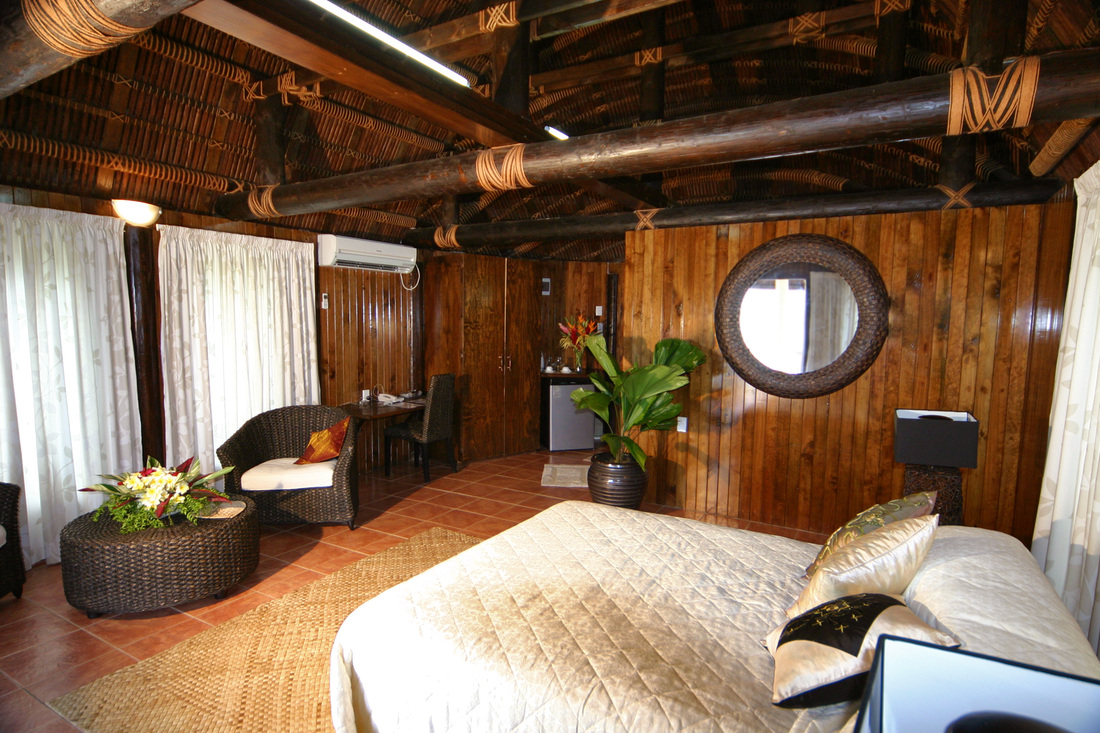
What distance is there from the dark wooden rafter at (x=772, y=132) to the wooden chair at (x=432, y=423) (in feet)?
7.50

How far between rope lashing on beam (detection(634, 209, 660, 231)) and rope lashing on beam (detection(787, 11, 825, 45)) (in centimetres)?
147

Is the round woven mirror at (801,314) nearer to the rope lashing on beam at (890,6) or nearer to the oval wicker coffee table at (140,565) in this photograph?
the rope lashing on beam at (890,6)

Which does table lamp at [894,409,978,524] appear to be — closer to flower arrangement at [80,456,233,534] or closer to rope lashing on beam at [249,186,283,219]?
flower arrangement at [80,456,233,534]

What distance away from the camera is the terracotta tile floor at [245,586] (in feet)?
7.73

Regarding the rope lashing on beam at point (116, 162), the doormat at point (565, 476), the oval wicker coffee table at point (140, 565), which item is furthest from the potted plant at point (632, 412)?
the rope lashing on beam at point (116, 162)

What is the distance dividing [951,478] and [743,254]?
191 cm

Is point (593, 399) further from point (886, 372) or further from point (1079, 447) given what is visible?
point (1079, 447)

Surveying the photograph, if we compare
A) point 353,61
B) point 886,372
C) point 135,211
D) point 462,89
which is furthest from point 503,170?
point 886,372

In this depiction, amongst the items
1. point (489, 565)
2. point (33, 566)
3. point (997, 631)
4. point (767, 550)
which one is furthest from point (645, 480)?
point (33, 566)

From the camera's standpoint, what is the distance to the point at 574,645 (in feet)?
5.29

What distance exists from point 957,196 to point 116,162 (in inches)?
206

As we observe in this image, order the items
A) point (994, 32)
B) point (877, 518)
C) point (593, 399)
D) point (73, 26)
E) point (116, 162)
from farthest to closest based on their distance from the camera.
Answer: point (593, 399)
point (116, 162)
point (994, 32)
point (877, 518)
point (73, 26)

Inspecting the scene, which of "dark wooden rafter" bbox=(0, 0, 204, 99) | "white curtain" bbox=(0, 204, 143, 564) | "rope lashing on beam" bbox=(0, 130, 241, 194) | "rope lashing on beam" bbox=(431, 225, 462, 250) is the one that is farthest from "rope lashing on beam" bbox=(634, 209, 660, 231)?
"white curtain" bbox=(0, 204, 143, 564)

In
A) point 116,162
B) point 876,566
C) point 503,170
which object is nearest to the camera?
point 876,566
